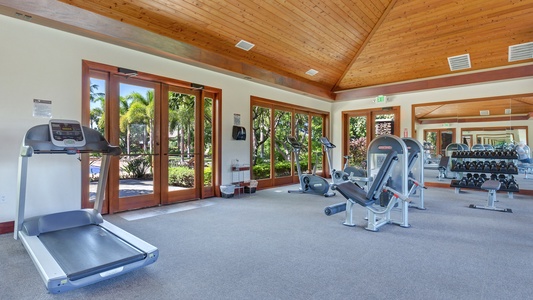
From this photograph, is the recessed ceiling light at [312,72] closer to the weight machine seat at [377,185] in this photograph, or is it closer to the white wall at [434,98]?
the white wall at [434,98]

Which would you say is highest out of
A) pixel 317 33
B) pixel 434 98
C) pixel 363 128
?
pixel 317 33

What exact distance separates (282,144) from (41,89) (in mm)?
5693

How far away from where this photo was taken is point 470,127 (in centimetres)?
786

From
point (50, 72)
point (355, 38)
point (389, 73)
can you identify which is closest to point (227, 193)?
point (50, 72)

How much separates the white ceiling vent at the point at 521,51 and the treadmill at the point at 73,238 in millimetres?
8045

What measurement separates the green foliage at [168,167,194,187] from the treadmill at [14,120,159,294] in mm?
2017

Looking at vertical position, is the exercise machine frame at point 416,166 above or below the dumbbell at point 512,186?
above

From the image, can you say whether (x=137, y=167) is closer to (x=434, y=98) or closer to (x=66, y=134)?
(x=66, y=134)

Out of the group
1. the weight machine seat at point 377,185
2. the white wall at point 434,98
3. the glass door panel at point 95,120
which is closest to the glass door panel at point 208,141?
the glass door panel at point 95,120

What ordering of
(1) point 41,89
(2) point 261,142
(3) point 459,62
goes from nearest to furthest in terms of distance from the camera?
(1) point 41,89, (3) point 459,62, (2) point 261,142

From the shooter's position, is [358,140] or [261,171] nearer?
[261,171]

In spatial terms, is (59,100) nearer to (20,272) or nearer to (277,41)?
(20,272)

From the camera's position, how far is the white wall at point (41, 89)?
383 centimetres

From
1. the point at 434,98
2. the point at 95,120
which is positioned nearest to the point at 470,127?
the point at 434,98
